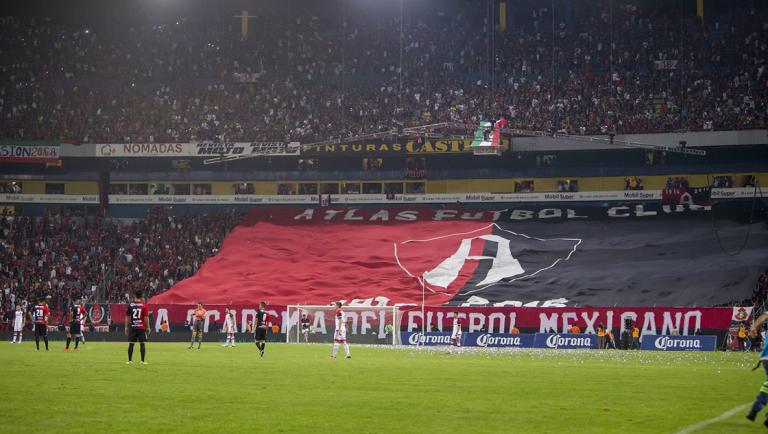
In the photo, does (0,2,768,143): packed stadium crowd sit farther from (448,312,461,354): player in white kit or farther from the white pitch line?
the white pitch line

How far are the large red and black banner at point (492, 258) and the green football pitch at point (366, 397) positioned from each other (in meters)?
25.6

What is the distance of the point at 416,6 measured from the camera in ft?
295

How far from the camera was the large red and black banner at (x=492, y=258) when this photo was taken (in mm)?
59125

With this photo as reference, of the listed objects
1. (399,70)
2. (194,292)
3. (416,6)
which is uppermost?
(416,6)

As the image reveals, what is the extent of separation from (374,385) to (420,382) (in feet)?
4.94

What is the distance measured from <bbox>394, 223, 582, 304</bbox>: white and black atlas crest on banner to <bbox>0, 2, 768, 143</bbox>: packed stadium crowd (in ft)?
36.7

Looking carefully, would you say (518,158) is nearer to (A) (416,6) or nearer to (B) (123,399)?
(A) (416,6)

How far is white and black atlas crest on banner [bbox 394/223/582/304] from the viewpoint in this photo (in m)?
62.1

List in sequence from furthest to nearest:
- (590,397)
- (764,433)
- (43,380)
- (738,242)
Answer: (738,242) < (43,380) < (590,397) < (764,433)

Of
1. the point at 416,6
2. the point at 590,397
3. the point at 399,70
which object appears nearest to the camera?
the point at 590,397

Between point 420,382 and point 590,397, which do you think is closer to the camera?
point 590,397

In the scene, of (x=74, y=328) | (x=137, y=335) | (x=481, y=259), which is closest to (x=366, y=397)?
(x=137, y=335)

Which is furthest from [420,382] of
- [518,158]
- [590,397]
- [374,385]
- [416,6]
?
[416,6]

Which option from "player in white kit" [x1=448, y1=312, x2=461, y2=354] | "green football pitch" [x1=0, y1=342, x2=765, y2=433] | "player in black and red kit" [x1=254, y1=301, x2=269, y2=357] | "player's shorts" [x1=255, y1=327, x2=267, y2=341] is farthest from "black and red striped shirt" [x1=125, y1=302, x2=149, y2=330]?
"player in white kit" [x1=448, y1=312, x2=461, y2=354]
